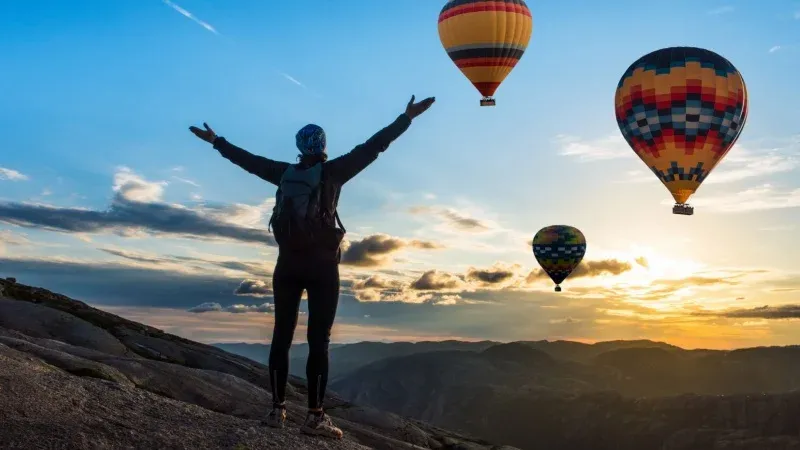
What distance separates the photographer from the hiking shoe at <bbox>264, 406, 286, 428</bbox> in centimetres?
1343

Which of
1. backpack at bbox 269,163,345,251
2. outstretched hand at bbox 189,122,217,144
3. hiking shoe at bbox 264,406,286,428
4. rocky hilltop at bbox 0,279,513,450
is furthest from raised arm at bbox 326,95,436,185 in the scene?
rocky hilltop at bbox 0,279,513,450

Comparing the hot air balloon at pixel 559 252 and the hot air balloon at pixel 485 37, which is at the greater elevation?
the hot air balloon at pixel 485 37

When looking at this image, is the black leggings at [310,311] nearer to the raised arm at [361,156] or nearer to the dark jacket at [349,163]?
the dark jacket at [349,163]

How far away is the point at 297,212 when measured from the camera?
12.5 meters

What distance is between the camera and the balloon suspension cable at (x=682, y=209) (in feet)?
218

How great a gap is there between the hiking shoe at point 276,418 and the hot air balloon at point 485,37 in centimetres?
5407

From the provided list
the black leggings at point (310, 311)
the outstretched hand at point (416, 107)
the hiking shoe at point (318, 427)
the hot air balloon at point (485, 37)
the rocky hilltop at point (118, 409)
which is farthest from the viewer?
the hot air balloon at point (485, 37)

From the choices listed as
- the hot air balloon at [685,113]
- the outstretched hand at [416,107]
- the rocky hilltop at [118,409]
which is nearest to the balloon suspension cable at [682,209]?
the hot air balloon at [685,113]

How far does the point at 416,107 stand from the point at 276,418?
5.53 meters

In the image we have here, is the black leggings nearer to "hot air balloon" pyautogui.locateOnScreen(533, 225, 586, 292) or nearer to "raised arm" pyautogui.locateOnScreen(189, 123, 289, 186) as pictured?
"raised arm" pyautogui.locateOnScreen(189, 123, 289, 186)

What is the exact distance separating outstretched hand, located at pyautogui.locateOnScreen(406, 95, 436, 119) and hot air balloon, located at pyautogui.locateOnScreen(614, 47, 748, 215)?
2210 inches

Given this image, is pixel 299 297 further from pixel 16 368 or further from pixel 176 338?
pixel 176 338

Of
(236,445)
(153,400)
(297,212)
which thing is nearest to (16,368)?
(153,400)

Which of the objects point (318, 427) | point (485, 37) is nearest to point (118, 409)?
point (318, 427)
